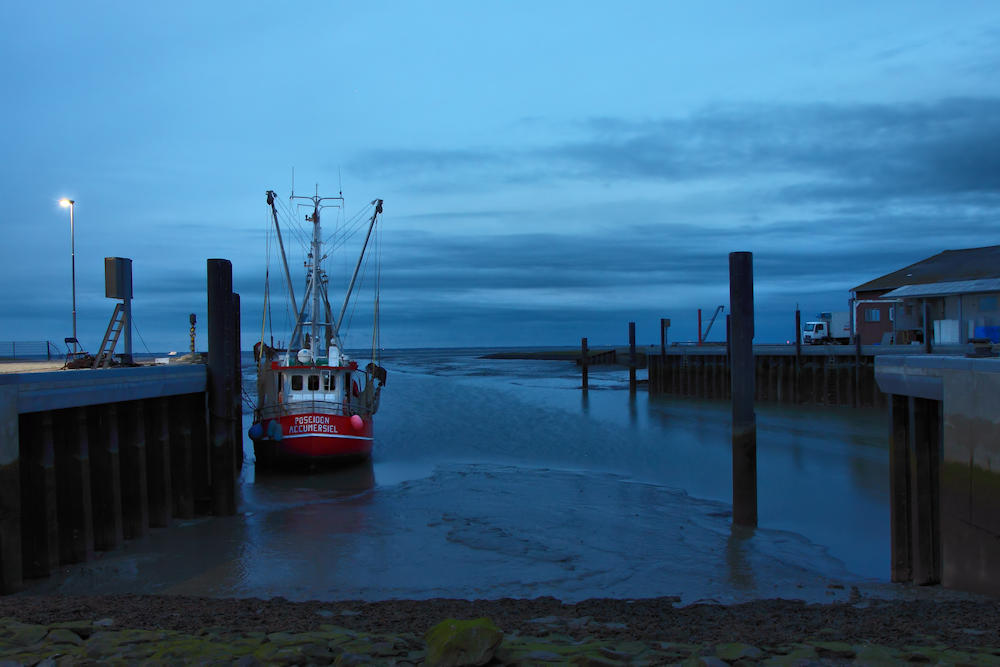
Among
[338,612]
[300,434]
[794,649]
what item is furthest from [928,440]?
[300,434]

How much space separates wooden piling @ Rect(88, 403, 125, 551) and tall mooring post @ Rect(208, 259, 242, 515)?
2.85 meters

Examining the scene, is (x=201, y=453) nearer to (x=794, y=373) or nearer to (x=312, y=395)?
(x=312, y=395)

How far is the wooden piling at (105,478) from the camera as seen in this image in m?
11.4

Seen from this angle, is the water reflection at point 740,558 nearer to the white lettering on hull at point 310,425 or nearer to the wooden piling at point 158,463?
the wooden piling at point 158,463

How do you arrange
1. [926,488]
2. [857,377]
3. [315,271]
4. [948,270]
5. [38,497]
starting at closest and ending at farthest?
[926,488], [38,497], [315,271], [857,377], [948,270]

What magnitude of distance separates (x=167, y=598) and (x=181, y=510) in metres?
5.68

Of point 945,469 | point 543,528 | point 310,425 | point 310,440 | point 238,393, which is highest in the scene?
point 238,393

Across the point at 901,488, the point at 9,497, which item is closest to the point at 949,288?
the point at 901,488

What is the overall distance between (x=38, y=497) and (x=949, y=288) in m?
38.3

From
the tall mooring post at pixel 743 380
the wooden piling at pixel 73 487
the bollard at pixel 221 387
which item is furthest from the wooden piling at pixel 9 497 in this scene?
the tall mooring post at pixel 743 380

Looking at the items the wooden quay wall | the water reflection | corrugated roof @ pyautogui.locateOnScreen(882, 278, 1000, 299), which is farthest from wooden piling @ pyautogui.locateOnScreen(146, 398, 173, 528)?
corrugated roof @ pyautogui.locateOnScreen(882, 278, 1000, 299)

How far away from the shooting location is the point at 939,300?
38.0 m

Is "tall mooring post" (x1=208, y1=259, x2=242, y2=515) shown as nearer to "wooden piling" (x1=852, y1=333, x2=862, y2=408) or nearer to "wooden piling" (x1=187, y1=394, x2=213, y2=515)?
"wooden piling" (x1=187, y1=394, x2=213, y2=515)

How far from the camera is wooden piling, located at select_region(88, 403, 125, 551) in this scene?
11.4m
